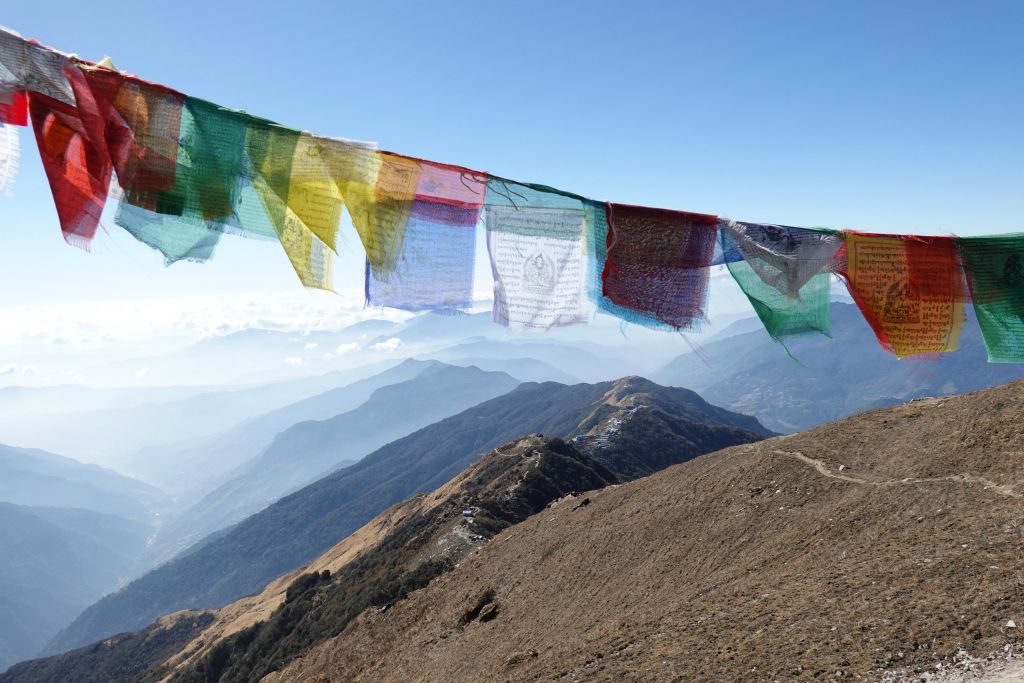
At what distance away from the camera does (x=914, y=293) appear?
567cm

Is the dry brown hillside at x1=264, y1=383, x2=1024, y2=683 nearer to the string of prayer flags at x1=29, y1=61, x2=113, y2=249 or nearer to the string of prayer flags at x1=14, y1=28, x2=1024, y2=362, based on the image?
the string of prayer flags at x1=14, y1=28, x2=1024, y2=362

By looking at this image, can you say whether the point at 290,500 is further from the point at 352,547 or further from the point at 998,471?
the point at 998,471

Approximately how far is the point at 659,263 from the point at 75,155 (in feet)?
18.8

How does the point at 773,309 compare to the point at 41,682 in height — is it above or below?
above

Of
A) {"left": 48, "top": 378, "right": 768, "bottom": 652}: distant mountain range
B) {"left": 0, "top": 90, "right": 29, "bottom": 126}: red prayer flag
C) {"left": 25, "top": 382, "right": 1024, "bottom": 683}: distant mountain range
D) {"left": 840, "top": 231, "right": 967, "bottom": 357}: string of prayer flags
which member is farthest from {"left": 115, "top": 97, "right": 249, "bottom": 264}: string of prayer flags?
{"left": 48, "top": 378, "right": 768, "bottom": 652}: distant mountain range

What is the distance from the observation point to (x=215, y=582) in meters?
167

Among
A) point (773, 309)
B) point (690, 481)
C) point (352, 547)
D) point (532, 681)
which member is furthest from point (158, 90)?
point (352, 547)

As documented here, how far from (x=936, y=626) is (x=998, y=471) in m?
6.23

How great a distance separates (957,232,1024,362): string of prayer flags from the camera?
5.55m

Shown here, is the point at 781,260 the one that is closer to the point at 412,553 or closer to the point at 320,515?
the point at 412,553

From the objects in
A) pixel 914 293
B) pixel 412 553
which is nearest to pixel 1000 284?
pixel 914 293

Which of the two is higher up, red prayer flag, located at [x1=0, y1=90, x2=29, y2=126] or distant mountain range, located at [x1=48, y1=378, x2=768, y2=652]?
red prayer flag, located at [x1=0, y1=90, x2=29, y2=126]

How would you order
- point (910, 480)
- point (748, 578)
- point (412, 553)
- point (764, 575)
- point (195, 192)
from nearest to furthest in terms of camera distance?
1. point (195, 192)
2. point (764, 575)
3. point (748, 578)
4. point (910, 480)
5. point (412, 553)

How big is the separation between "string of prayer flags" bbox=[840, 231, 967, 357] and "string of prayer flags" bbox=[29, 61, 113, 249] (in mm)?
7313
